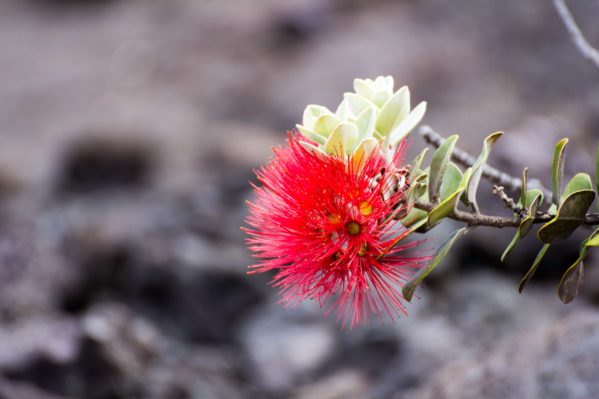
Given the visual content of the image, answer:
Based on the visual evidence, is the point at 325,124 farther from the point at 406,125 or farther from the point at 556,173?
the point at 556,173

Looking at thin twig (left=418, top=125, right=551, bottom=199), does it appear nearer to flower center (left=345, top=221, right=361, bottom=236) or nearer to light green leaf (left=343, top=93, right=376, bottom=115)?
→ light green leaf (left=343, top=93, right=376, bottom=115)

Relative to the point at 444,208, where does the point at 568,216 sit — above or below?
below

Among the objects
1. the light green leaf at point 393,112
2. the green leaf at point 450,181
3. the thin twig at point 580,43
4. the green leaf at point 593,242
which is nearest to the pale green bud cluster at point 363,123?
the light green leaf at point 393,112

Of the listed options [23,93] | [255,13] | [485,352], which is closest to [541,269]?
[485,352]

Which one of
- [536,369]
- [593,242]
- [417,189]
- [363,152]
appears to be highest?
[363,152]

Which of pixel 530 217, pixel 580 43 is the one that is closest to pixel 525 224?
pixel 530 217

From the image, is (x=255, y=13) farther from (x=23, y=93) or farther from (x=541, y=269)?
(x=541, y=269)

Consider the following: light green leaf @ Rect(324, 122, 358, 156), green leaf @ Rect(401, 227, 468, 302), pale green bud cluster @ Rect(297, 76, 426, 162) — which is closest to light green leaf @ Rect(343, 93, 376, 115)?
pale green bud cluster @ Rect(297, 76, 426, 162)
